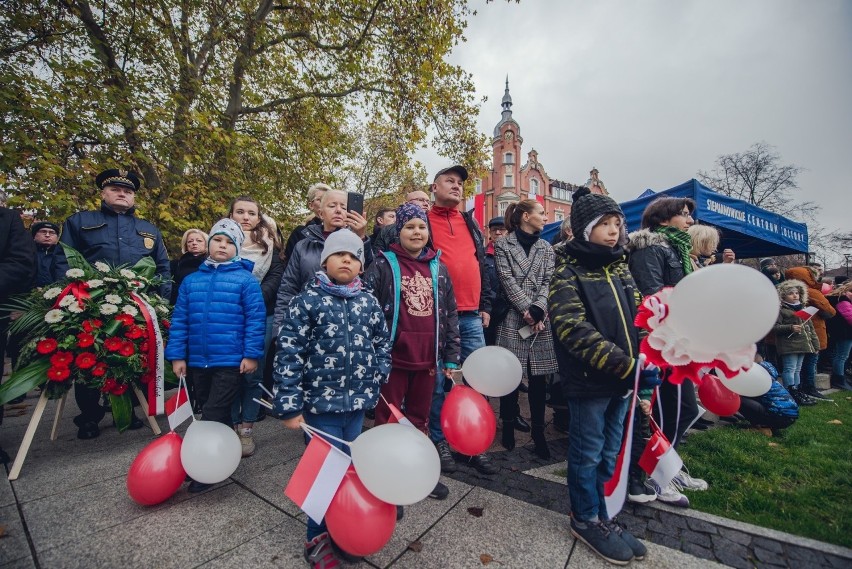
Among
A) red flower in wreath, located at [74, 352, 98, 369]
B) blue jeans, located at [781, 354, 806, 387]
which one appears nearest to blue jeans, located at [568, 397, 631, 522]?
red flower in wreath, located at [74, 352, 98, 369]

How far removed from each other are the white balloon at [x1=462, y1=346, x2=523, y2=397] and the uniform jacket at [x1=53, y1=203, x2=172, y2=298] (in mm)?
3204

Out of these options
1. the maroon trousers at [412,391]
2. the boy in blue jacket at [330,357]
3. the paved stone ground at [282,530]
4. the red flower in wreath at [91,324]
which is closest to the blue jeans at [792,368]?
the paved stone ground at [282,530]

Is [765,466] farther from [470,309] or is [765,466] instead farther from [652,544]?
[470,309]

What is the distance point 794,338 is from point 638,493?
507cm

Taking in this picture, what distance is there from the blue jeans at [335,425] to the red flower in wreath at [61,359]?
2.30m

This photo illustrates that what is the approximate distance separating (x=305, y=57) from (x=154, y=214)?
231 inches

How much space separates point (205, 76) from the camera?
8672 mm

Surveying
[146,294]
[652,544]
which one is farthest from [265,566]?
[146,294]

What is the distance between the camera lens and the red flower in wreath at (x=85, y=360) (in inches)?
112

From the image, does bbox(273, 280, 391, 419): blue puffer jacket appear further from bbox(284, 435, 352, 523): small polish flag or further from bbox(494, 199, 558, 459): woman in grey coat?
bbox(494, 199, 558, 459): woman in grey coat

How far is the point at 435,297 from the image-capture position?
273 cm

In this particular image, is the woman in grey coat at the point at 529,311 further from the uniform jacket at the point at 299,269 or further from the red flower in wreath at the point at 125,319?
the red flower in wreath at the point at 125,319

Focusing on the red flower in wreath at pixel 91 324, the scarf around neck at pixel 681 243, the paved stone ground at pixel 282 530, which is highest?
the scarf around neck at pixel 681 243

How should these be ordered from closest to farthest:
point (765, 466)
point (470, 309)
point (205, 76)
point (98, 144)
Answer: point (765, 466)
point (470, 309)
point (98, 144)
point (205, 76)
